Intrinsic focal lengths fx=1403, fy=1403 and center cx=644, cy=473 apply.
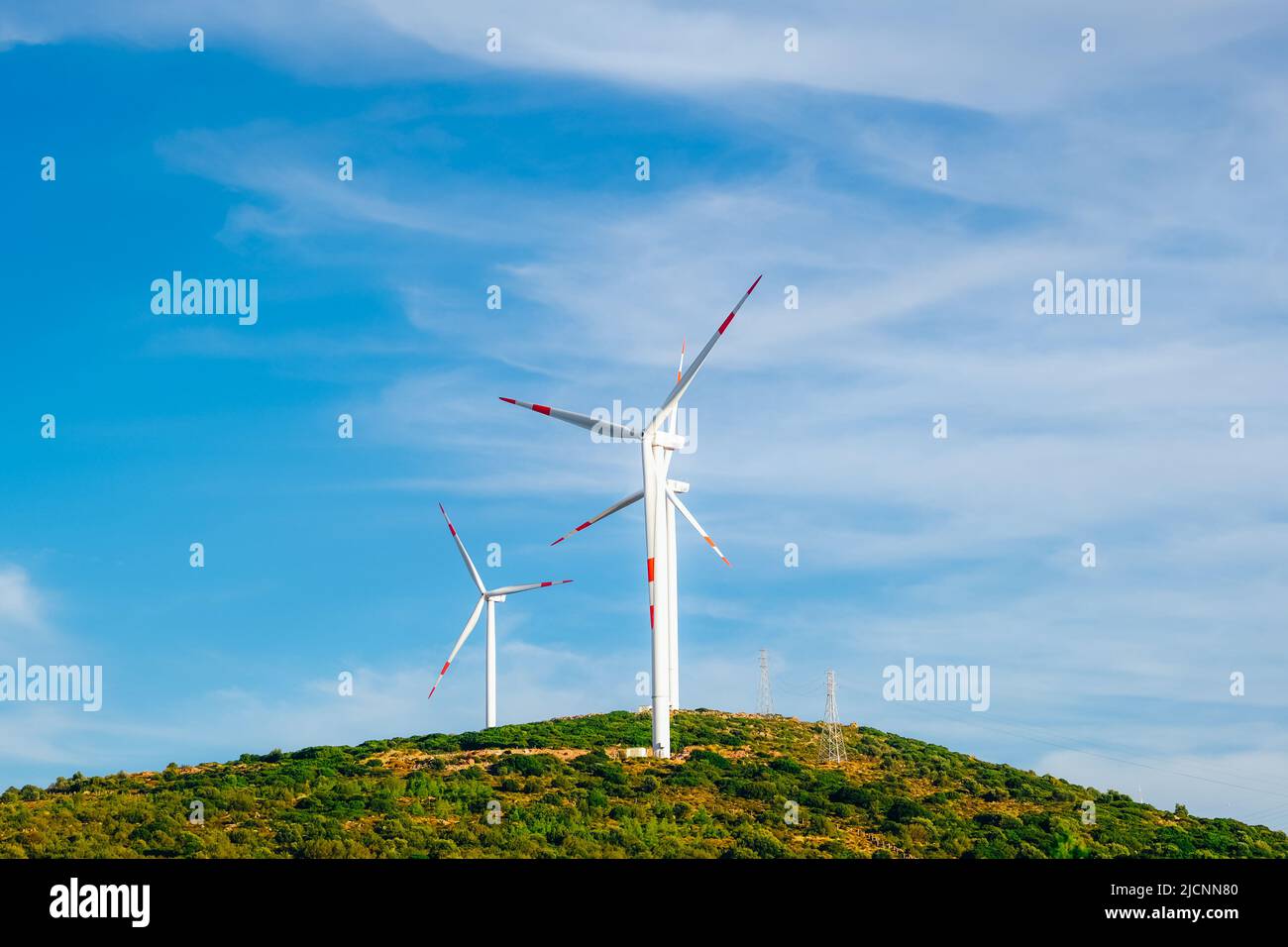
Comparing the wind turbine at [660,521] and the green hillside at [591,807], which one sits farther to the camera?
the wind turbine at [660,521]

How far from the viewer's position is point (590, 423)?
8931cm

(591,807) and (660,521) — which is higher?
(660,521)

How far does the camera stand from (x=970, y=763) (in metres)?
110

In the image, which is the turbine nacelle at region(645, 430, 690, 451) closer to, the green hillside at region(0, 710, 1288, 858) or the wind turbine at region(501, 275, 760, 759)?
the wind turbine at region(501, 275, 760, 759)

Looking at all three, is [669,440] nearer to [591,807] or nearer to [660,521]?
[660,521]

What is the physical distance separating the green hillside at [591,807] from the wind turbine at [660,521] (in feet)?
16.4

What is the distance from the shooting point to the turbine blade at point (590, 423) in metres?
88.9

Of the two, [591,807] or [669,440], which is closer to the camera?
[591,807]

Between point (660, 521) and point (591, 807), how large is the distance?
62.5 ft

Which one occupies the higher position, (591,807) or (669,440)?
(669,440)

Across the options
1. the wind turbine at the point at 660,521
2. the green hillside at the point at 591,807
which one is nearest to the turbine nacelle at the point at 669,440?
the wind turbine at the point at 660,521

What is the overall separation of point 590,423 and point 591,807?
82.4 ft

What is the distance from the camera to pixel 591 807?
2992 inches

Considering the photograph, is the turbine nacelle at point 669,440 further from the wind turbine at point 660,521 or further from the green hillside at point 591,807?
the green hillside at point 591,807
